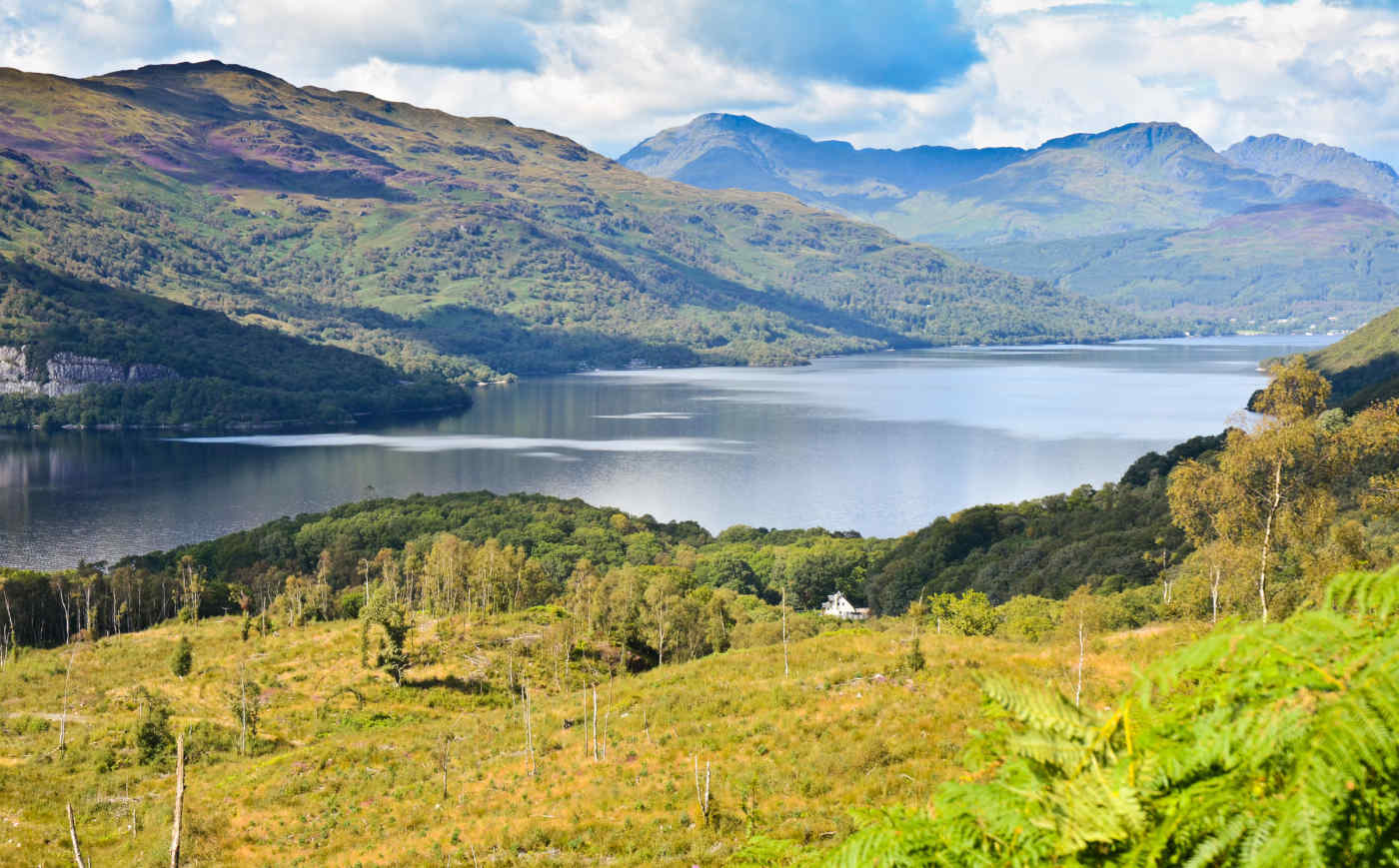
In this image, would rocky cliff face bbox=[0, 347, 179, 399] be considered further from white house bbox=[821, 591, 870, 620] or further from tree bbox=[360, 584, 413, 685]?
tree bbox=[360, 584, 413, 685]

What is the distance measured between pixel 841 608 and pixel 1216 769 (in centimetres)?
6350

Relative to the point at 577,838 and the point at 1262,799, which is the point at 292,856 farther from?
the point at 1262,799

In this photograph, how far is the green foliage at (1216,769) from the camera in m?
2.29

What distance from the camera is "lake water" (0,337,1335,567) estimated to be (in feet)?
302

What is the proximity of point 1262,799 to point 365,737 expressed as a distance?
103 feet

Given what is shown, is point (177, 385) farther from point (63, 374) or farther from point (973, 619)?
point (973, 619)

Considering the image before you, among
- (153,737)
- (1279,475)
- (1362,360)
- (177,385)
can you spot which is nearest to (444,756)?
(153,737)

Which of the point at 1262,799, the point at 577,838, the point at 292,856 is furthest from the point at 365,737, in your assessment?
the point at 1262,799

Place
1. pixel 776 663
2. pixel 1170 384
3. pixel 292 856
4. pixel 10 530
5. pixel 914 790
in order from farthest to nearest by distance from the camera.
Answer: pixel 1170 384
pixel 10 530
pixel 776 663
pixel 292 856
pixel 914 790

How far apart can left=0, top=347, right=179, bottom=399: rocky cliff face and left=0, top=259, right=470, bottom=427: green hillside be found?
73 cm

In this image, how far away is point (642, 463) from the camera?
117750mm

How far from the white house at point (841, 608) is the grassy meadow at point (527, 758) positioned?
28791 mm

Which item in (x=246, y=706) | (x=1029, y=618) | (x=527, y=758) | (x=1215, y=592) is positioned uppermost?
(x=1215, y=592)

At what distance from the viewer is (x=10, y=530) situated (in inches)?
3349
